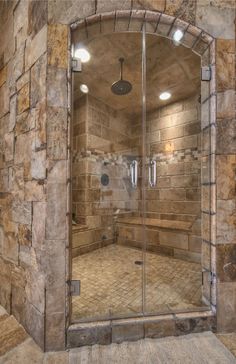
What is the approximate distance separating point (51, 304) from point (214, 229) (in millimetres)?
1215

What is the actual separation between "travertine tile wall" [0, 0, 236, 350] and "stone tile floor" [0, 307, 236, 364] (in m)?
0.08

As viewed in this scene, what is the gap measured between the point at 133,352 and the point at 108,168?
237 centimetres

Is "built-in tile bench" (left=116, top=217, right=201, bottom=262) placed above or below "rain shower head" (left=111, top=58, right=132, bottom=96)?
below

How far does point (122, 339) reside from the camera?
125cm

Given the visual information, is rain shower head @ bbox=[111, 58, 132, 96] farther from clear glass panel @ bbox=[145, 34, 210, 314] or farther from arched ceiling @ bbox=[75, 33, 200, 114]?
clear glass panel @ bbox=[145, 34, 210, 314]

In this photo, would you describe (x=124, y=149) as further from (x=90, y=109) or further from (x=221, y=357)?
(x=221, y=357)

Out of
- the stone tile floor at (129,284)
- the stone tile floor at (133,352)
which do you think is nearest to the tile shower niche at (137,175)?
the stone tile floor at (129,284)

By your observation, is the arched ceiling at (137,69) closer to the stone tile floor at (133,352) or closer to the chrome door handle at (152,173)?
the chrome door handle at (152,173)

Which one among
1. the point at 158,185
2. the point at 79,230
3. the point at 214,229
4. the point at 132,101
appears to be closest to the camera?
the point at 214,229

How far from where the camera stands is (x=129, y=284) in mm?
1863

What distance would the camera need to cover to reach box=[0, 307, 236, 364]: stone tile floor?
110cm

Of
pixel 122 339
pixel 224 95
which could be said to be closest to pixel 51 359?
pixel 122 339

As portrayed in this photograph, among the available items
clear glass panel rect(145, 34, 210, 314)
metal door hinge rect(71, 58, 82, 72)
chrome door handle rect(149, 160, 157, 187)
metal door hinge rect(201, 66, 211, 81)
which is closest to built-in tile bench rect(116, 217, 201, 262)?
clear glass panel rect(145, 34, 210, 314)

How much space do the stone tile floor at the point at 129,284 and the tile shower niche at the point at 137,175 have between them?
0.01 metres
